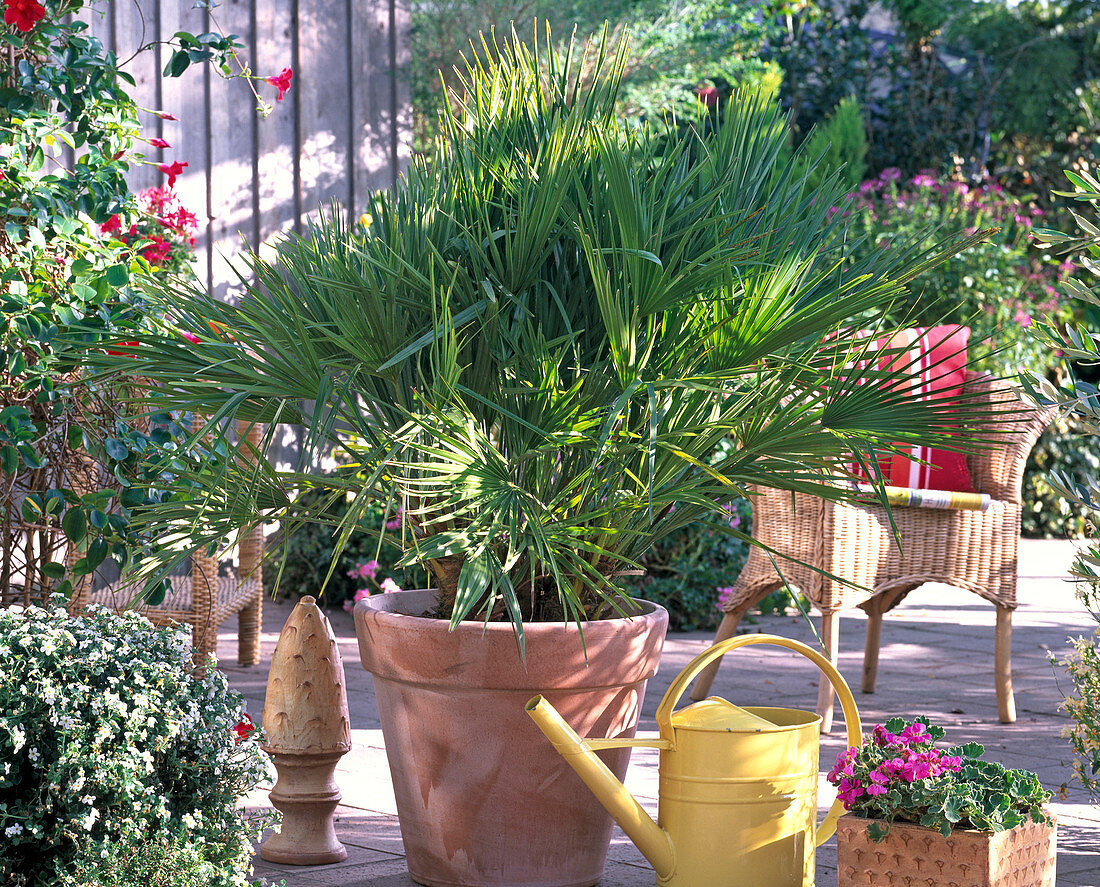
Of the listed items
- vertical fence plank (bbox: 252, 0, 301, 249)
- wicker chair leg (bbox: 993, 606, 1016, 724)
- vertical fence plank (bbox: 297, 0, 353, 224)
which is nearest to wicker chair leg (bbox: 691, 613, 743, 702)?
wicker chair leg (bbox: 993, 606, 1016, 724)

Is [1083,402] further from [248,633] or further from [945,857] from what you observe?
[248,633]

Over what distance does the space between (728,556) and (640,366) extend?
3091mm

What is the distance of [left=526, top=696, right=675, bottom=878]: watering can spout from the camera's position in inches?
73.7

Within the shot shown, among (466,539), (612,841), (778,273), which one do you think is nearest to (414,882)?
(612,841)

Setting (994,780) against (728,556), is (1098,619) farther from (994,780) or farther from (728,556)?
(728,556)

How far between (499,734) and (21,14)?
1.57m

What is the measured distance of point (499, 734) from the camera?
2002mm

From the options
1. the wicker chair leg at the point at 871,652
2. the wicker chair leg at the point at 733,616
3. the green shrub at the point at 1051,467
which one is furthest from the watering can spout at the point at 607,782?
the green shrub at the point at 1051,467

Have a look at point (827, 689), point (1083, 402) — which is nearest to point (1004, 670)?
point (827, 689)

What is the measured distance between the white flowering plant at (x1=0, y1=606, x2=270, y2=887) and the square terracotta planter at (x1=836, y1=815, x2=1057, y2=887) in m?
0.89

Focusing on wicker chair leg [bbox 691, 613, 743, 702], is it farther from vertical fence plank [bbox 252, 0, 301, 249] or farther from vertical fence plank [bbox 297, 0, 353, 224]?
vertical fence plank [bbox 297, 0, 353, 224]

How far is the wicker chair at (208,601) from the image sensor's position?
10.6ft

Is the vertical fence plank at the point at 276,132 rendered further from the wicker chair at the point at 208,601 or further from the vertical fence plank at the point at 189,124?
the wicker chair at the point at 208,601

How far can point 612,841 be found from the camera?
2.44m
